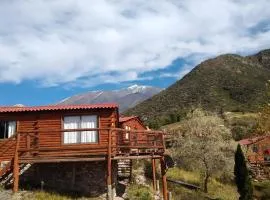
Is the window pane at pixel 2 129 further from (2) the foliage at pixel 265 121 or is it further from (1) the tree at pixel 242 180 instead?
(1) the tree at pixel 242 180

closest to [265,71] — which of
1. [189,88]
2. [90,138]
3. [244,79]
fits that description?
[244,79]

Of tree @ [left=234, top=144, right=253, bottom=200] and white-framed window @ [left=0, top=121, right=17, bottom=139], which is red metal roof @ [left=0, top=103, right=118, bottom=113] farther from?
tree @ [left=234, top=144, right=253, bottom=200]

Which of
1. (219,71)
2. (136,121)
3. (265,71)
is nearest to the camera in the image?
(136,121)

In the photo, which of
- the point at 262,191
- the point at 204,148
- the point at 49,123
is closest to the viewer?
the point at 49,123

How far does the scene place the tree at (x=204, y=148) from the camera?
47344 mm

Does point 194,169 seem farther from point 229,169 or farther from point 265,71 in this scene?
point 265,71

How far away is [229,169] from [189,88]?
332 ft

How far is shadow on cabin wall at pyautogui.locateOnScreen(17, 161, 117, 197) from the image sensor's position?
30.5m

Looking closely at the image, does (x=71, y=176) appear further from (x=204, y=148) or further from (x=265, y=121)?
(x=204, y=148)

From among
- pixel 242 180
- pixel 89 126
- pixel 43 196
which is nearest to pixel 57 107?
pixel 89 126

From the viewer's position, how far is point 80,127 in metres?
31.0

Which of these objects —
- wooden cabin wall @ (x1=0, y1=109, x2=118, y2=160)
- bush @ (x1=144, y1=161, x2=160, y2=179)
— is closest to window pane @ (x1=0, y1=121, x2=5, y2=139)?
wooden cabin wall @ (x1=0, y1=109, x2=118, y2=160)

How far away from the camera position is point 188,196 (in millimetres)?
40688

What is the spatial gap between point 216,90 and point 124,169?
360 feet
